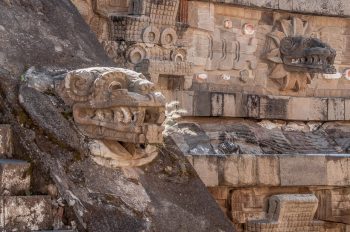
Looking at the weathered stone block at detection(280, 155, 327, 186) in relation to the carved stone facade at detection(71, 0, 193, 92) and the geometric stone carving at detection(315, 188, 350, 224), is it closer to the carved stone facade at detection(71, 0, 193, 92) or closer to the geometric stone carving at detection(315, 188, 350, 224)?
the geometric stone carving at detection(315, 188, 350, 224)

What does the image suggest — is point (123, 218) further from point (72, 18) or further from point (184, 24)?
point (184, 24)

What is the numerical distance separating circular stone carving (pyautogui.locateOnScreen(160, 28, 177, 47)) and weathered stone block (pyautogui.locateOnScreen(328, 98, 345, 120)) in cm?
367

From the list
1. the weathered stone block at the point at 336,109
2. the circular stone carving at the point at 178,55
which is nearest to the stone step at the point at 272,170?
the circular stone carving at the point at 178,55

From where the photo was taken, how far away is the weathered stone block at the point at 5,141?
6.29 meters

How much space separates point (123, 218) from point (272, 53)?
848 cm

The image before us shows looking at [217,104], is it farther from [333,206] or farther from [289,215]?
[289,215]

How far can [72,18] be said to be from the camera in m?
8.06

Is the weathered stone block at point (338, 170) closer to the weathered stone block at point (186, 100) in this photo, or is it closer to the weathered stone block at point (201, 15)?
the weathered stone block at point (186, 100)

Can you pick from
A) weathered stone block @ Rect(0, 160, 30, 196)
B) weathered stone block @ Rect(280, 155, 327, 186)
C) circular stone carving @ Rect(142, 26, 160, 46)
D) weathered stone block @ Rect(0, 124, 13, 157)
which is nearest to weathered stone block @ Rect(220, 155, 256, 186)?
weathered stone block @ Rect(280, 155, 327, 186)

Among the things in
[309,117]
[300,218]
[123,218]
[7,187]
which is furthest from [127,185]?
[309,117]

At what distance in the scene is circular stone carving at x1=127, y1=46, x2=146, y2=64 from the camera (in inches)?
480

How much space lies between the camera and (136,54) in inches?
484

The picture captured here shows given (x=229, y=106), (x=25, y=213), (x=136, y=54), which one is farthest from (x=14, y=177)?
(x=229, y=106)

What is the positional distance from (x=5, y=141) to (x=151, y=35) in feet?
20.6
